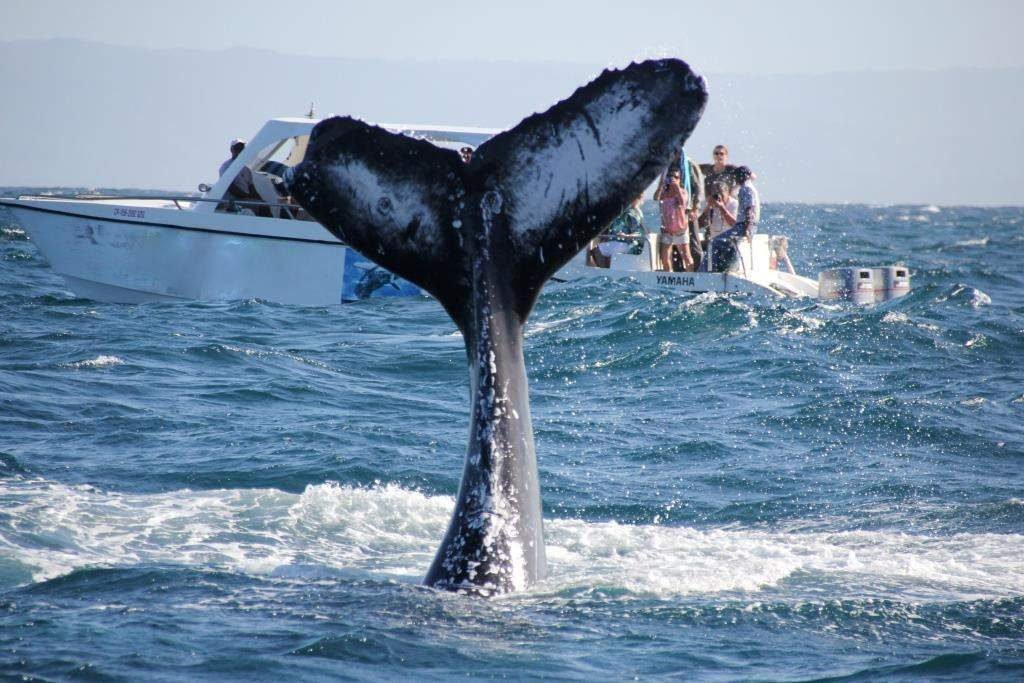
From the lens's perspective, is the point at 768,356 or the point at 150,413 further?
the point at 768,356

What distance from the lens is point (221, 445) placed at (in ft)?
33.4

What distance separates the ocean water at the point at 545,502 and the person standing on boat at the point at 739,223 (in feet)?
7.31

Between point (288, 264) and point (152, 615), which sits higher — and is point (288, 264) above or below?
above

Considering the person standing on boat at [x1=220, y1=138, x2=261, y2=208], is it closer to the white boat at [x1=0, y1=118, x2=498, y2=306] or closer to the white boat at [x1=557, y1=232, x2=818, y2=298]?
the white boat at [x1=0, y1=118, x2=498, y2=306]

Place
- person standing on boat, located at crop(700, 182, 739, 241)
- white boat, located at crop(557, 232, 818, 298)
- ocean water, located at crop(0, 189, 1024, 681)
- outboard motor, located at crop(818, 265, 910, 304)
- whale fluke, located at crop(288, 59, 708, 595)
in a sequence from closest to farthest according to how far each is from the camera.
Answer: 1. ocean water, located at crop(0, 189, 1024, 681)
2. whale fluke, located at crop(288, 59, 708, 595)
3. person standing on boat, located at crop(700, 182, 739, 241)
4. white boat, located at crop(557, 232, 818, 298)
5. outboard motor, located at crop(818, 265, 910, 304)

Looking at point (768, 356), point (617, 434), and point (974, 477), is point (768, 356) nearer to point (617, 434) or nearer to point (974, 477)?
point (617, 434)

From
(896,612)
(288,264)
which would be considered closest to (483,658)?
(896,612)

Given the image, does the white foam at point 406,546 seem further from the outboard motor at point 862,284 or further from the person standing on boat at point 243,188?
the outboard motor at point 862,284

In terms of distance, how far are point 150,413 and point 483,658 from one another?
701 centimetres

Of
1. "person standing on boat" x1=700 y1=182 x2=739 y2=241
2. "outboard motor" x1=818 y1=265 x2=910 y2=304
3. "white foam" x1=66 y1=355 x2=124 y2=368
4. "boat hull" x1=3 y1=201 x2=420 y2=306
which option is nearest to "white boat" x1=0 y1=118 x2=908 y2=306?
"boat hull" x1=3 y1=201 x2=420 y2=306

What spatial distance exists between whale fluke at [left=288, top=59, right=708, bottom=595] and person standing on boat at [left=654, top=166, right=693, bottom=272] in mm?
13258

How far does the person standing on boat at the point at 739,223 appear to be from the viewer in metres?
19.6

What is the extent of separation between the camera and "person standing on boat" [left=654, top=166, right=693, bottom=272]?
19.4m

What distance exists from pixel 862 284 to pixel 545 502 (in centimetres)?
1473
